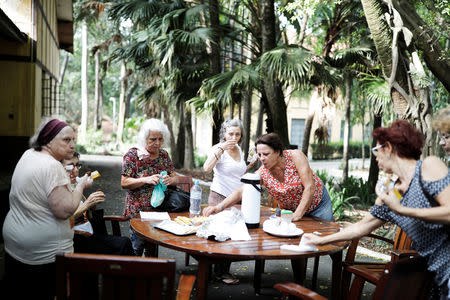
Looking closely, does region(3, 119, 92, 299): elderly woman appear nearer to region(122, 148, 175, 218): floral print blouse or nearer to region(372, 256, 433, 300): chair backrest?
region(122, 148, 175, 218): floral print blouse

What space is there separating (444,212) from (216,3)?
9149 mm

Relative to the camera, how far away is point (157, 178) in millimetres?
3592

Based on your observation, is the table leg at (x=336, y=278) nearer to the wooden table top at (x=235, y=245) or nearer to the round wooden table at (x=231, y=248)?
the round wooden table at (x=231, y=248)

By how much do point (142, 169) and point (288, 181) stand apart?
1368 millimetres

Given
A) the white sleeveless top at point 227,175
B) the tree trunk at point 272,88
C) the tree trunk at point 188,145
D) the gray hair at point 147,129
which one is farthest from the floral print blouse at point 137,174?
the tree trunk at point 188,145

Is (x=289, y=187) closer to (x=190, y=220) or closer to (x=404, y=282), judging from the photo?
(x=190, y=220)

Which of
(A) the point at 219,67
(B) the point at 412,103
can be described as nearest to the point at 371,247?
(B) the point at 412,103

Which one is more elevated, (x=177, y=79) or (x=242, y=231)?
(x=177, y=79)

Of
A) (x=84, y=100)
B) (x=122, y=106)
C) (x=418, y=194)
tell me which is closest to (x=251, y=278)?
(x=418, y=194)

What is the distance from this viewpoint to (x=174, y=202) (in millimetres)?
3762

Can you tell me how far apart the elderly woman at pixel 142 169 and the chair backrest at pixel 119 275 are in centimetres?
181

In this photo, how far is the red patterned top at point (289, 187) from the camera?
3.58 meters

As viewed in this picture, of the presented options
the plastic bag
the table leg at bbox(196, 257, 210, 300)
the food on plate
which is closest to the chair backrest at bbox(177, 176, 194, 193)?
the plastic bag

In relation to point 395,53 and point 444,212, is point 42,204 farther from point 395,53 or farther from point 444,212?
point 395,53
